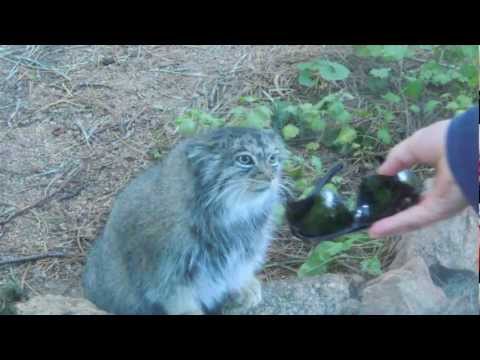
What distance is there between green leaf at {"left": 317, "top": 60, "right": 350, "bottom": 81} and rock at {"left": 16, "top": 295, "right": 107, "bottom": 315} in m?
2.63

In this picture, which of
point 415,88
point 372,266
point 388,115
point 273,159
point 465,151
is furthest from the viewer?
point 415,88

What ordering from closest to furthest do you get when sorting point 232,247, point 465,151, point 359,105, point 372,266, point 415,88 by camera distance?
point 465,151
point 232,247
point 372,266
point 415,88
point 359,105

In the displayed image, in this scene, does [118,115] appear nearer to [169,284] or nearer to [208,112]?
[208,112]

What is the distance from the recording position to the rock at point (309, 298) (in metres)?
3.71

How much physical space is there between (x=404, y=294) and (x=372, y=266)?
0.66 metres

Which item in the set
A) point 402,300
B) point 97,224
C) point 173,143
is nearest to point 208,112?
point 173,143

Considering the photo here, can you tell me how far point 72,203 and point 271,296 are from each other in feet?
5.84

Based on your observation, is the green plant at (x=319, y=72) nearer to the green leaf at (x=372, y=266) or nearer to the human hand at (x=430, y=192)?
the green leaf at (x=372, y=266)

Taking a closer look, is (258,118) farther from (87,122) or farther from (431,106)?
(87,122)

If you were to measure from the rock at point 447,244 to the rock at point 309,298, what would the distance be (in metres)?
0.44

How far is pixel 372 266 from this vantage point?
Answer: 4.11 metres

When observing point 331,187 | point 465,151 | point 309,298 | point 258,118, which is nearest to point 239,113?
point 258,118

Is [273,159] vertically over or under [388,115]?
under

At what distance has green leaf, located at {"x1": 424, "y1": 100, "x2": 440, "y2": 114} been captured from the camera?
5.11 m
